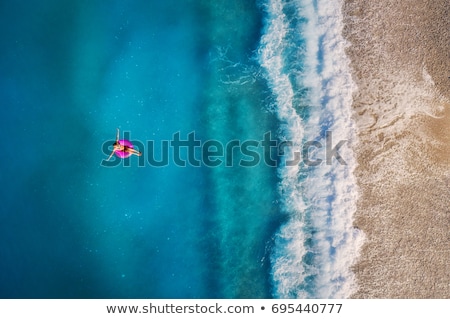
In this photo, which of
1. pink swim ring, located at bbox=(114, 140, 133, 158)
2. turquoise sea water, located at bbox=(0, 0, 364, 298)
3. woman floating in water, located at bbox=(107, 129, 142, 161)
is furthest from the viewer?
turquoise sea water, located at bbox=(0, 0, 364, 298)

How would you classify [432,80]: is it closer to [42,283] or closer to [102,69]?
[102,69]

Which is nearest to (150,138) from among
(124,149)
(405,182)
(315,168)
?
(124,149)

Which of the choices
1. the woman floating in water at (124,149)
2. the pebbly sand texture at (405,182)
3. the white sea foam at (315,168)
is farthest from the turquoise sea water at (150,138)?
the pebbly sand texture at (405,182)

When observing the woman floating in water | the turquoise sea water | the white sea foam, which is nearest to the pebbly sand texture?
the white sea foam

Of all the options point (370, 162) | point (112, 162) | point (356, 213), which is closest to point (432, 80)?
point (370, 162)

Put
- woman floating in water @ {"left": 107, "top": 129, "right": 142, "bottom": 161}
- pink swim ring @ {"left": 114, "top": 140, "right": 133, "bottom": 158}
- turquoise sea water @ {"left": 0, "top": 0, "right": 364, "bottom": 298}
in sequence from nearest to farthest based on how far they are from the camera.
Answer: woman floating in water @ {"left": 107, "top": 129, "right": 142, "bottom": 161}, pink swim ring @ {"left": 114, "top": 140, "right": 133, "bottom": 158}, turquoise sea water @ {"left": 0, "top": 0, "right": 364, "bottom": 298}

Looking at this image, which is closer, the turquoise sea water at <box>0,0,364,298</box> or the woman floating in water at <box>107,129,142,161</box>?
the woman floating in water at <box>107,129,142,161</box>

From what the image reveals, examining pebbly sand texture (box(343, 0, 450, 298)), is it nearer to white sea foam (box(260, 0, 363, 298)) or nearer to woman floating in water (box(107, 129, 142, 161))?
white sea foam (box(260, 0, 363, 298))

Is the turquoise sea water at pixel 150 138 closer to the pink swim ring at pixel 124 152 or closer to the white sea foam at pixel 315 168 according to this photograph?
the white sea foam at pixel 315 168
